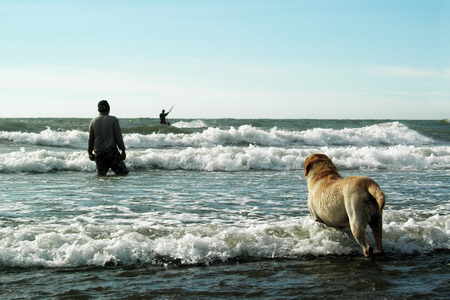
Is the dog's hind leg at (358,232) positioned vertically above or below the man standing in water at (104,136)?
below

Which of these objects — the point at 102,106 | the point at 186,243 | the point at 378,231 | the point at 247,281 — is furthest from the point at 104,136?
the point at 378,231

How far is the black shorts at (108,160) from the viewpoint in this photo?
31.6 ft

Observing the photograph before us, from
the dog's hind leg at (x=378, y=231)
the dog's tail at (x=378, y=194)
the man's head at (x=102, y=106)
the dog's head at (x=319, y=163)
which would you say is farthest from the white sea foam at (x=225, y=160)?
the dog's tail at (x=378, y=194)

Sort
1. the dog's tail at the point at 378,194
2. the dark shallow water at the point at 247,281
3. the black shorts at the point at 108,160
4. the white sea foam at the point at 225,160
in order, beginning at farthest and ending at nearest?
the white sea foam at the point at 225,160
the black shorts at the point at 108,160
the dog's tail at the point at 378,194
the dark shallow water at the point at 247,281

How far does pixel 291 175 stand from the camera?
10.9 meters

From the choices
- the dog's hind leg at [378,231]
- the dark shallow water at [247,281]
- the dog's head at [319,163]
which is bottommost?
the dark shallow water at [247,281]

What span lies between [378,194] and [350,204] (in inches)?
11.6

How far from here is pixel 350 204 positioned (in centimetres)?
394

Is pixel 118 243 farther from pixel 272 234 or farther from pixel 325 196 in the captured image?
pixel 325 196

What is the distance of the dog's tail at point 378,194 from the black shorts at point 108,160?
6961mm

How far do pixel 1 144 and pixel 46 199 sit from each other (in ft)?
47.3

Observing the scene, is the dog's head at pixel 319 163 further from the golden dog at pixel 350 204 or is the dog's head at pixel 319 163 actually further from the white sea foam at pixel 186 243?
the white sea foam at pixel 186 243

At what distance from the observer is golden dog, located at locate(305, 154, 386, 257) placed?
389 centimetres

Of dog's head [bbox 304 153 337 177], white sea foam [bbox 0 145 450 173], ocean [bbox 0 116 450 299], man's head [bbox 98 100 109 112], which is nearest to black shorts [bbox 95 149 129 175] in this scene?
ocean [bbox 0 116 450 299]
